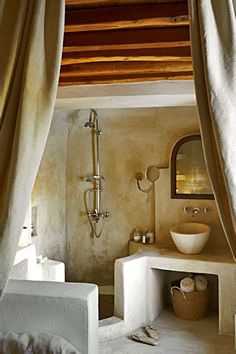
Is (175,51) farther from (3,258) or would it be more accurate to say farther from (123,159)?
(123,159)

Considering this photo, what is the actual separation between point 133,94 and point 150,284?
2.17 m

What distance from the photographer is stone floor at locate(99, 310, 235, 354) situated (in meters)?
3.32

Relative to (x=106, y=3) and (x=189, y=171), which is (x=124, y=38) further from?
(x=189, y=171)

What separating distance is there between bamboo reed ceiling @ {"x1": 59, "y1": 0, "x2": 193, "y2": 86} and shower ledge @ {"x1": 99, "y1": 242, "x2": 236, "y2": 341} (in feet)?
6.43

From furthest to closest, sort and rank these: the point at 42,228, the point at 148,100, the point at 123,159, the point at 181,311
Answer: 1. the point at 123,159
2. the point at 42,228
3. the point at 181,311
4. the point at 148,100

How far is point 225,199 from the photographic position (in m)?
1.32

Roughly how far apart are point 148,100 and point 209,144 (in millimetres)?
2035

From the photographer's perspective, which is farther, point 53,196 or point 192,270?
point 53,196

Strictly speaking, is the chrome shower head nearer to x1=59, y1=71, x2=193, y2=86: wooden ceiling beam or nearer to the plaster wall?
the plaster wall

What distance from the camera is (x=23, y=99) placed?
1.35 m

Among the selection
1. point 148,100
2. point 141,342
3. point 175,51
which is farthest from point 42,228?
point 175,51

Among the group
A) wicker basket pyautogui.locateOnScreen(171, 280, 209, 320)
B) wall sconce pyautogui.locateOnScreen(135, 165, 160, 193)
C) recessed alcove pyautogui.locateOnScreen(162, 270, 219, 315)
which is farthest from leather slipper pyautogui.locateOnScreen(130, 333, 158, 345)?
wall sconce pyautogui.locateOnScreen(135, 165, 160, 193)

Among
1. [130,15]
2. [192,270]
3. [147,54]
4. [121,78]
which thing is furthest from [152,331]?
[130,15]

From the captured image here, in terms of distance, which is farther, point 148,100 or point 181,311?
point 181,311
